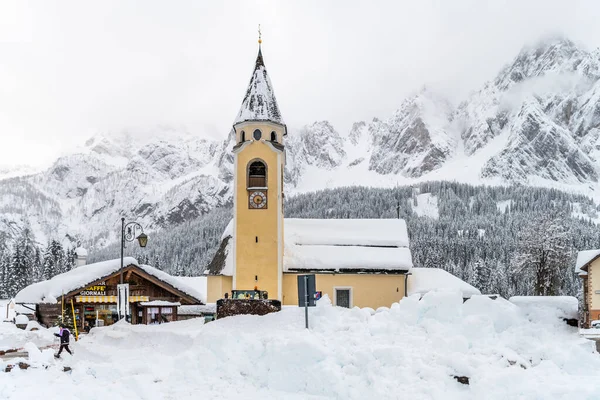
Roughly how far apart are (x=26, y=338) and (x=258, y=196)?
19990 millimetres

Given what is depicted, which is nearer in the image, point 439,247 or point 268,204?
point 268,204

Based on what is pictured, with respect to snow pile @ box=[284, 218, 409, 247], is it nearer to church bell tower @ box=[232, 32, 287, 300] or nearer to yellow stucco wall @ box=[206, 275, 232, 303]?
church bell tower @ box=[232, 32, 287, 300]

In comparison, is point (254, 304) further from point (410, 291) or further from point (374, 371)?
point (410, 291)

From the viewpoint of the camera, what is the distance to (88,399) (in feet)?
50.1

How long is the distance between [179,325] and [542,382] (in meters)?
14.2

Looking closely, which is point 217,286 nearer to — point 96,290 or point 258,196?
point 258,196

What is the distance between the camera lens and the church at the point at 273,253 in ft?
141

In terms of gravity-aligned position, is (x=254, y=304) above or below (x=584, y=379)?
above

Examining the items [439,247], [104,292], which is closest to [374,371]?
[104,292]

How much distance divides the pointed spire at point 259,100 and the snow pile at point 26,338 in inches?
808

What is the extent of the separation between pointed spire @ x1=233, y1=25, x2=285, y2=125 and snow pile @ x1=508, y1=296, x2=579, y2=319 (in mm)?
27065

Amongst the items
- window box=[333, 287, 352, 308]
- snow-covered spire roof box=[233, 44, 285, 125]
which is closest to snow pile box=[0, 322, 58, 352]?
window box=[333, 287, 352, 308]

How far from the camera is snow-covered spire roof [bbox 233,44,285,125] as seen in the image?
44.2 meters

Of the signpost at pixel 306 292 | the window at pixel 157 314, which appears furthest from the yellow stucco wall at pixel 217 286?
the signpost at pixel 306 292
